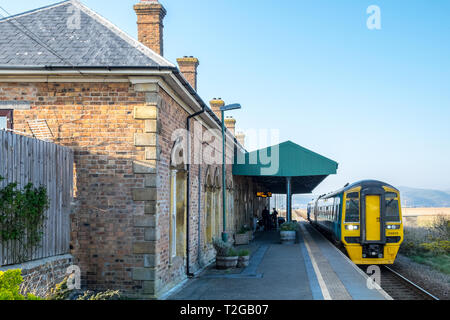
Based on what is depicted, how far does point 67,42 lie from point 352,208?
33.3 ft

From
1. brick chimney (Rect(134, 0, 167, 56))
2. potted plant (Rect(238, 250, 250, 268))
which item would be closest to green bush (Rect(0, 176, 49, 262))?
brick chimney (Rect(134, 0, 167, 56))

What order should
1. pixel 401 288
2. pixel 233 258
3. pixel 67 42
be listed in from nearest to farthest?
pixel 67 42
pixel 401 288
pixel 233 258

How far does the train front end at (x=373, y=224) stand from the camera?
1465cm

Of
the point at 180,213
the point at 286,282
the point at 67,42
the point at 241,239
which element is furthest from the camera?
the point at 241,239

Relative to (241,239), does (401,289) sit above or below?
below

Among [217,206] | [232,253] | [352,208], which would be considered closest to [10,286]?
[232,253]

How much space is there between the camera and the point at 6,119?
9.03 meters

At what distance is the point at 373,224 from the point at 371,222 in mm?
88

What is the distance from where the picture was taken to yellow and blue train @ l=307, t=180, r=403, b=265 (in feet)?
48.1

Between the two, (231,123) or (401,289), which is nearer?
(401,289)

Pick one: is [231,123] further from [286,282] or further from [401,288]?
[286,282]

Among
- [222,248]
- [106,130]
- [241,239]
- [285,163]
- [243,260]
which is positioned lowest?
[241,239]

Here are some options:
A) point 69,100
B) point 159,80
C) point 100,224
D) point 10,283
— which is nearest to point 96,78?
point 69,100

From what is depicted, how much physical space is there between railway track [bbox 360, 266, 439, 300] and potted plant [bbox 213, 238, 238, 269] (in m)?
4.21
